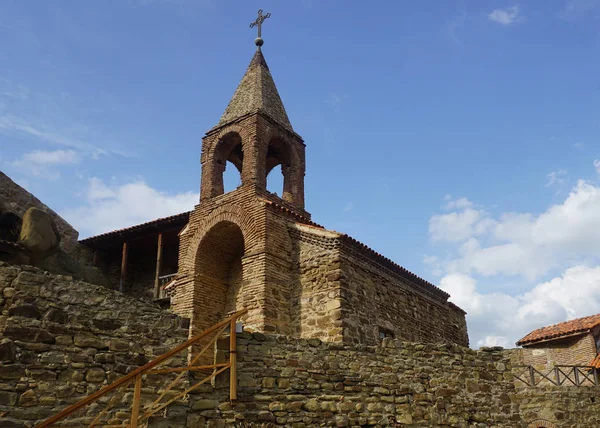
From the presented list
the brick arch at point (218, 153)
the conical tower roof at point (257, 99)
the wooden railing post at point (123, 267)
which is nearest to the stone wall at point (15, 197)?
the wooden railing post at point (123, 267)

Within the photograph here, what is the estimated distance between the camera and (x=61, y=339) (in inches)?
257

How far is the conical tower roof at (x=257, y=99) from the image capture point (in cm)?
1741

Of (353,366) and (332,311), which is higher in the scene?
(332,311)

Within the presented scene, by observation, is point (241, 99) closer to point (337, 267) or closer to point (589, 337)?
point (337, 267)

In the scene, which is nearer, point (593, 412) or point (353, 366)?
point (353, 366)

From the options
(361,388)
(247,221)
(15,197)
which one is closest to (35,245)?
(15,197)

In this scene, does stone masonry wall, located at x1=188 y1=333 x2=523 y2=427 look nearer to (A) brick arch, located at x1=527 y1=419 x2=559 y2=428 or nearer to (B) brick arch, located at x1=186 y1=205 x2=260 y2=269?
(B) brick arch, located at x1=186 y1=205 x2=260 y2=269

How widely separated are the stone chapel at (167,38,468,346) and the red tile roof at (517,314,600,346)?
597 centimetres

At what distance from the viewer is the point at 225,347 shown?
7.23 metres

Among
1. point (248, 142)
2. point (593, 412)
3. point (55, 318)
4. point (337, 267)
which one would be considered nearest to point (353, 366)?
point (55, 318)

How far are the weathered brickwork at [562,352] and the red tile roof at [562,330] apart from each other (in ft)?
1.02

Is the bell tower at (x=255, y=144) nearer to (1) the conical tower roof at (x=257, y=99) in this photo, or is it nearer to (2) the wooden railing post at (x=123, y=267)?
(1) the conical tower roof at (x=257, y=99)

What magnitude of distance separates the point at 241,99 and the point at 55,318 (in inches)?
497

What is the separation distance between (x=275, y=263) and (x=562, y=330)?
586 inches
